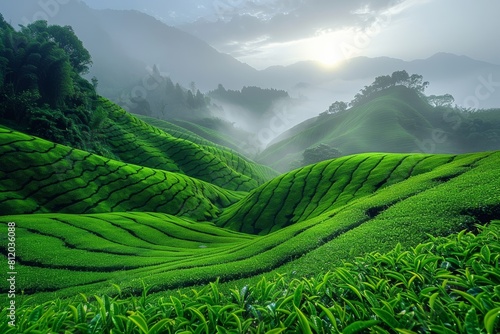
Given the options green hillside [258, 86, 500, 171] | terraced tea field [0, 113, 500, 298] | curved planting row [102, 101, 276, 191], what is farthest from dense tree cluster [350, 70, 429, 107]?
terraced tea field [0, 113, 500, 298]

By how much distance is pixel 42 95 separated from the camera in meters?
44.2

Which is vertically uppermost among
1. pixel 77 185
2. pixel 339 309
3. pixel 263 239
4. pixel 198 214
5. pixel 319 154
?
pixel 339 309

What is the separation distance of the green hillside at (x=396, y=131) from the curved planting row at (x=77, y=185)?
85274 millimetres

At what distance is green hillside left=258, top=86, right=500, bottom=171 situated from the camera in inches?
4240

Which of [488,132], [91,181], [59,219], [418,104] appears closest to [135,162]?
[91,181]

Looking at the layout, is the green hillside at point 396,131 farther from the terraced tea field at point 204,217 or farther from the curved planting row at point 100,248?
the curved planting row at point 100,248

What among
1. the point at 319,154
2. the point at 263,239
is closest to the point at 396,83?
the point at 319,154

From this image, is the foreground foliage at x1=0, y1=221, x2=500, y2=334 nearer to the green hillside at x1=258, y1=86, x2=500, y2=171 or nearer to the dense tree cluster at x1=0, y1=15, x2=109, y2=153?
the dense tree cluster at x1=0, y1=15, x2=109, y2=153

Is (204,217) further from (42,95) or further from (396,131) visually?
(396,131)

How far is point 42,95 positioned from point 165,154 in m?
22.6

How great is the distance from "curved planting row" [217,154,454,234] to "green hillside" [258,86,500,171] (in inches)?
3359

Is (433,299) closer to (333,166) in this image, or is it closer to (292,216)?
(292,216)

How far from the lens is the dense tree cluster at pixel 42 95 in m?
36.6

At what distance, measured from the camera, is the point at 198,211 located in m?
32.8
